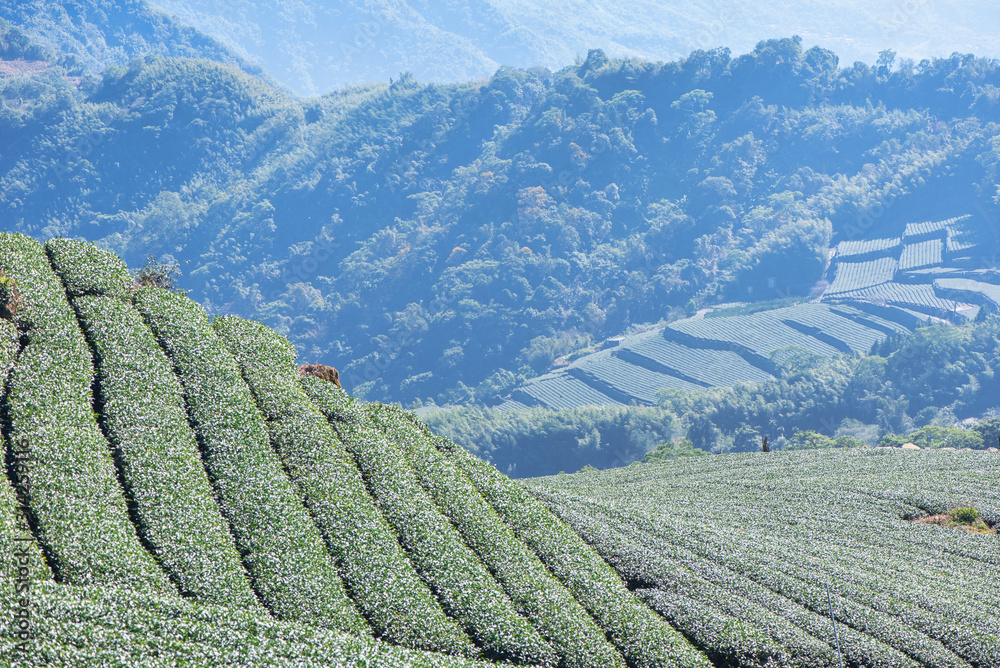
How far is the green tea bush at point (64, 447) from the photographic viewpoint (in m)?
19.1

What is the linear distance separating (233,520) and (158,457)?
2929mm

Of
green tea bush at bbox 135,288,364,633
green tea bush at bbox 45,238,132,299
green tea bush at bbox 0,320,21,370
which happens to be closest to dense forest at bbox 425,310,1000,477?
green tea bush at bbox 135,288,364,633

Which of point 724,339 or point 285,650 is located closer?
point 285,650

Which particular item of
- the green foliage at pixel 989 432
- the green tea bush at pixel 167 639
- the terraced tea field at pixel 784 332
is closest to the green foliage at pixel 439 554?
the green tea bush at pixel 167 639

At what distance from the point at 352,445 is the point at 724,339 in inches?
5482

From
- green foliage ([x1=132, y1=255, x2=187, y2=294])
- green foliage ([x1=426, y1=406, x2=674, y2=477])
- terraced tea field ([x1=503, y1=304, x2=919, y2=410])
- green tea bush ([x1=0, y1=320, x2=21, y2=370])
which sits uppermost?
green foliage ([x1=132, y1=255, x2=187, y2=294])

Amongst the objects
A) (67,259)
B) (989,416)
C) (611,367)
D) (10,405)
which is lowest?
(989,416)

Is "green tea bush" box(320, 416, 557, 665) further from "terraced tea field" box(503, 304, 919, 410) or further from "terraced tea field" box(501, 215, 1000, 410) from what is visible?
"terraced tea field" box(501, 215, 1000, 410)

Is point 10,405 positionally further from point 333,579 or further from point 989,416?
point 989,416

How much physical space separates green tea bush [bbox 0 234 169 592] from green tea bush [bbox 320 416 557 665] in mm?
6834

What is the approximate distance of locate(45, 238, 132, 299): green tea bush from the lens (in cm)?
2825

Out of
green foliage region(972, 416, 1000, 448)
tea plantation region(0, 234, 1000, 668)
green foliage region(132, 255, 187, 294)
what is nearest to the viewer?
tea plantation region(0, 234, 1000, 668)

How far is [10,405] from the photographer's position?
22.3m

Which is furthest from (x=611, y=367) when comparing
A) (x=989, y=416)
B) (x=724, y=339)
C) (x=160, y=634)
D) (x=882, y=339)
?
(x=160, y=634)
